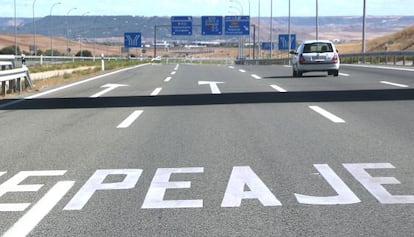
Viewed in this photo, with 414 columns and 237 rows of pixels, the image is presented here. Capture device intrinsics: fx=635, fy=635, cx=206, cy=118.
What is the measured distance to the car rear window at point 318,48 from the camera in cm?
2673

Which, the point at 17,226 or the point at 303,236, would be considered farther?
the point at 17,226

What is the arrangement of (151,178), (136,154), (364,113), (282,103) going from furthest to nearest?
(282,103) → (364,113) → (136,154) → (151,178)

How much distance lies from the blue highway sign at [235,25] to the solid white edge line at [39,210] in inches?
2928

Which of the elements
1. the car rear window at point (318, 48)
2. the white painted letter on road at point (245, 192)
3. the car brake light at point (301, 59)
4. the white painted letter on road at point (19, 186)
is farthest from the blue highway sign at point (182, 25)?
the white painted letter on road at point (245, 192)

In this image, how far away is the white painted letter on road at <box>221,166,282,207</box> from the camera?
5.98 m

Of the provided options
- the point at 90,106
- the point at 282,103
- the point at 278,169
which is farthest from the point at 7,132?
the point at 282,103

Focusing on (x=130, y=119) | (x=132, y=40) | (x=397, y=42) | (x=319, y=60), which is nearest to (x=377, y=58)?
(x=319, y=60)

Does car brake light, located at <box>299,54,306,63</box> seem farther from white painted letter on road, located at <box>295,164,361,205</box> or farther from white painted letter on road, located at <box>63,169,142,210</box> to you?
white painted letter on road, located at <box>295,164,361,205</box>

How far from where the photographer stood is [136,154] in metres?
8.40

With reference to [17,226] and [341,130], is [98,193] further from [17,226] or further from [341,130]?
[341,130]

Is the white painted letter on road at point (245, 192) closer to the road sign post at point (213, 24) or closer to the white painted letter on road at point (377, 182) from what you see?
the white painted letter on road at point (377, 182)

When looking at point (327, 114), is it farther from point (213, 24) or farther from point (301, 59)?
point (213, 24)

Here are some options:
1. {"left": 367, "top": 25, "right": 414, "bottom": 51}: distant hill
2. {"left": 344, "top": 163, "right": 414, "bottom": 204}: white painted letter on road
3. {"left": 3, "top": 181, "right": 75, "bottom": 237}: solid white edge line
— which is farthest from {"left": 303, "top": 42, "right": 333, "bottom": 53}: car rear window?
{"left": 367, "top": 25, "right": 414, "bottom": 51}: distant hill

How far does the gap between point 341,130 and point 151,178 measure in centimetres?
436
